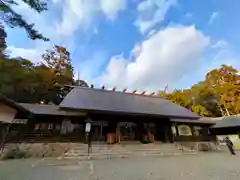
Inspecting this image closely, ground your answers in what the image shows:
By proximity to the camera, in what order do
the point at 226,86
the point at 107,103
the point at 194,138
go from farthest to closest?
the point at 226,86, the point at 194,138, the point at 107,103

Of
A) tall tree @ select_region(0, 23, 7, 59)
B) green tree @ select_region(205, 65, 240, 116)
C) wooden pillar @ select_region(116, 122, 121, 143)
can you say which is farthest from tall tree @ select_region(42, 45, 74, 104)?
green tree @ select_region(205, 65, 240, 116)

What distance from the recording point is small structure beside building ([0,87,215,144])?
40.2ft

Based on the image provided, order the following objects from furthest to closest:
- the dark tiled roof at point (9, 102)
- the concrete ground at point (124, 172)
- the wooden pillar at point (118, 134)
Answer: the wooden pillar at point (118, 134), the dark tiled roof at point (9, 102), the concrete ground at point (124, 172)

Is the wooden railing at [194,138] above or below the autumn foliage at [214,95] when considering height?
below

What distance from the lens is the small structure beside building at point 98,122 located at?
1224 cm

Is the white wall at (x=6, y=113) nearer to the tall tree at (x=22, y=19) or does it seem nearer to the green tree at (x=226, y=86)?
the tall tree at (x=22, y=19)

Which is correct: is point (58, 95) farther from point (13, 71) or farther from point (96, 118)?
point (96, 118)

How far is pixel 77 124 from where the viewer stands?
45.0 ft

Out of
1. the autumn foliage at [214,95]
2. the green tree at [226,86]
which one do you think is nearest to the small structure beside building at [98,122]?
the autumn foliage at [214,95]

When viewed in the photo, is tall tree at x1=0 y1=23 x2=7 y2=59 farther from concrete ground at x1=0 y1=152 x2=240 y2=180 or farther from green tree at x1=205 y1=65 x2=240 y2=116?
green tree at x1=205 y1=65 x2=240 y2=116

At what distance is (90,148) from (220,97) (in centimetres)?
2481

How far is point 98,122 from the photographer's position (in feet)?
46.7

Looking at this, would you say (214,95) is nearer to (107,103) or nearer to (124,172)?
(107,103)

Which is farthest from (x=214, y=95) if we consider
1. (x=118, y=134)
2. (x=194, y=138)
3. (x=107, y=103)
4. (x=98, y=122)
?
(x=98, y=122)
